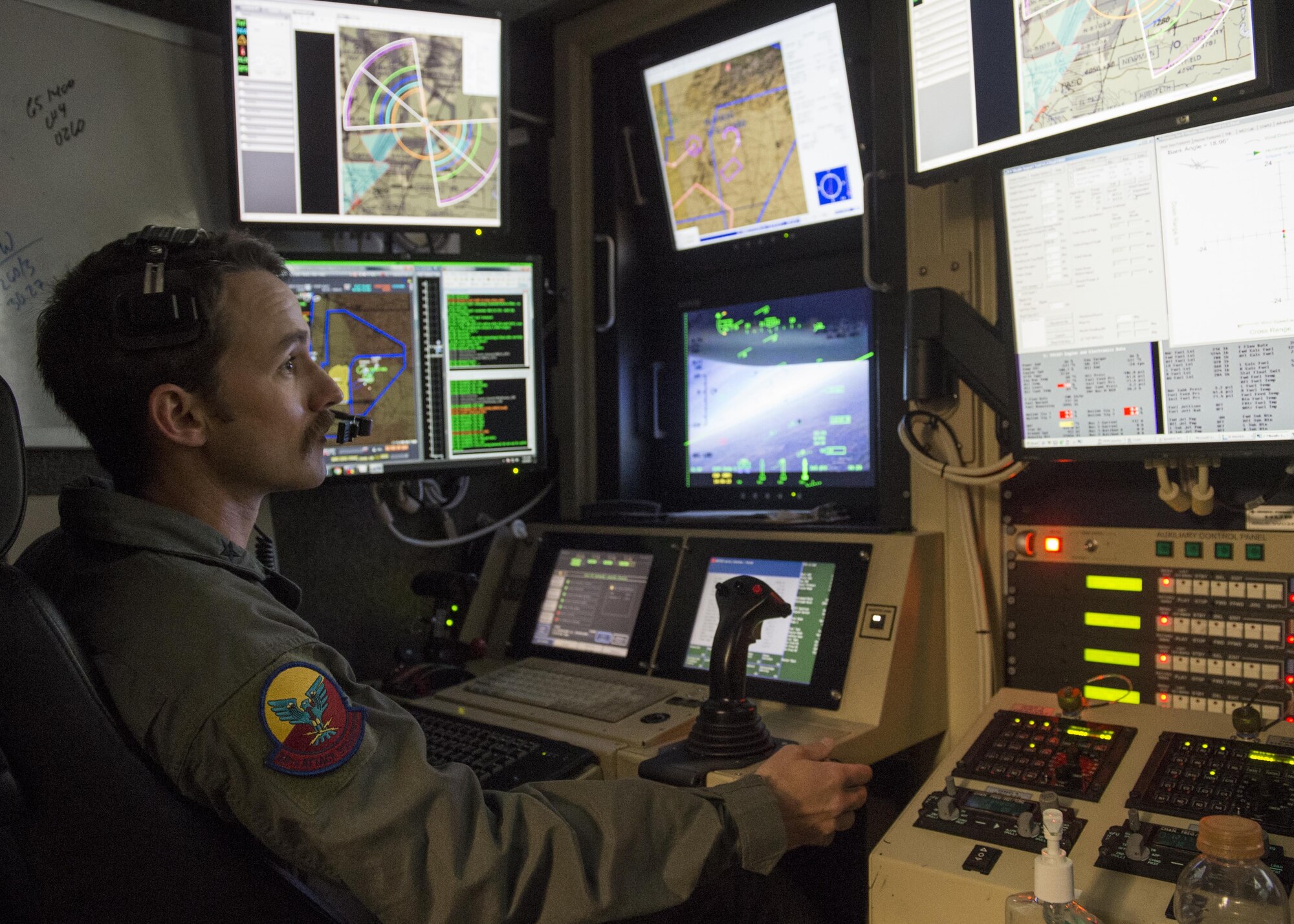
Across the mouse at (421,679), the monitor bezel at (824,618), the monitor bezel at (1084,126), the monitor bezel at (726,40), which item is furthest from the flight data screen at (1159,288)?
the mouse at (421,679)

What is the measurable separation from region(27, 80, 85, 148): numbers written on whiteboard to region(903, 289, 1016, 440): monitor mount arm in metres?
1.46

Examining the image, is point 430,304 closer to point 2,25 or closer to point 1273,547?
point 2,25

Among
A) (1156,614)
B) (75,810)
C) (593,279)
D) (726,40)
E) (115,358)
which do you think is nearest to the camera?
(75,810)

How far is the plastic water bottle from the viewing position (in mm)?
817

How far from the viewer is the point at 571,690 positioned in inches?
65.1

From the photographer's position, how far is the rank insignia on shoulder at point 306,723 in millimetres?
854

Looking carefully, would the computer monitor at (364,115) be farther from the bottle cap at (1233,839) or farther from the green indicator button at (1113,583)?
the bottle cap at (1233,839)

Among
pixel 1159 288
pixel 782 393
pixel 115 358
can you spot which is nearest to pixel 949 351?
pixel 1159 288

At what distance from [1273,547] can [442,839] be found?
116cm

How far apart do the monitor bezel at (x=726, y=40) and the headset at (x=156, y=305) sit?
3.86 ft

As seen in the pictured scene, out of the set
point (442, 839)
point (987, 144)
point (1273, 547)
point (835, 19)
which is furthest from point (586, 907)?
point (835, 19)

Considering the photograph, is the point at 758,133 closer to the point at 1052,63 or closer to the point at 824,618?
the point at 1052,63

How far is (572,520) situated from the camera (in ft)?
7.23

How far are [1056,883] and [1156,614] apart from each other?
69 centimetres
